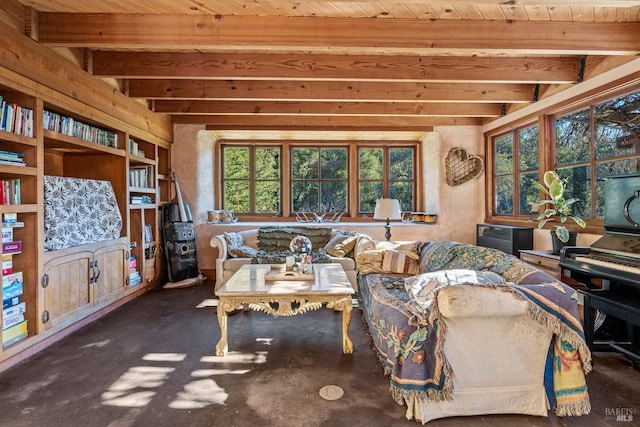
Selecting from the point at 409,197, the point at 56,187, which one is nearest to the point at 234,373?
the point at 56,187

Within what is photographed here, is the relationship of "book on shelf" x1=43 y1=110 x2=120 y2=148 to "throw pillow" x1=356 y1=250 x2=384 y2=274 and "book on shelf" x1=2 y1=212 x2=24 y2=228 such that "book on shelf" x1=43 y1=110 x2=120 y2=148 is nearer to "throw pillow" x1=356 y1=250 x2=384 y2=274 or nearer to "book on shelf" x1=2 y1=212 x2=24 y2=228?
"book on shelf" x1=2 y1=212 x2=24 y2=228

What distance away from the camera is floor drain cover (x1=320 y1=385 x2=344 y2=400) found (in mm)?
1861

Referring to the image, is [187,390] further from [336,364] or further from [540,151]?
[540,151]

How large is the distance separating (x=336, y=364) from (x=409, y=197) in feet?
12.0

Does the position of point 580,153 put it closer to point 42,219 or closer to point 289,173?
point 289,173

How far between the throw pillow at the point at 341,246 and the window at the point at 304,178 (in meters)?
1.18

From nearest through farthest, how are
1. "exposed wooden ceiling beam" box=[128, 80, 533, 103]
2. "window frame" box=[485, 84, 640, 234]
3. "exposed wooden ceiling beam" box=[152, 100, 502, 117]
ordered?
"window frame" box=[485, 84, 640, 234] < "exposed wooden ceiling beam" box=[128, 80, 533, 103] < "exposed wooden ceiling beam" box=[152, 100, 502, 117]

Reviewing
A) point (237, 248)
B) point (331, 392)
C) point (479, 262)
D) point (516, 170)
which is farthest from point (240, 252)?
point (516, 170)

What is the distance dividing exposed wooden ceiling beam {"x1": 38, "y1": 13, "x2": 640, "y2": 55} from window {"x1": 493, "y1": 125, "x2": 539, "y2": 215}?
1.58 metres

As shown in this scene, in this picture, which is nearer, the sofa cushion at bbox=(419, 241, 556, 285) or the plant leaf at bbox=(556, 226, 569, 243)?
the sofa cushion at bbox=(419, 241, 556, 285)

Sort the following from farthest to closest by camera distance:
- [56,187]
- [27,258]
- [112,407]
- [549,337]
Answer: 1. [56,187]
2. [27,258]
3. [112,407]
4. [549,337]

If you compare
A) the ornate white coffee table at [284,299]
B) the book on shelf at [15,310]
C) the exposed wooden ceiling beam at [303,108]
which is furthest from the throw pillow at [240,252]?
the book on shelf at [15,310]

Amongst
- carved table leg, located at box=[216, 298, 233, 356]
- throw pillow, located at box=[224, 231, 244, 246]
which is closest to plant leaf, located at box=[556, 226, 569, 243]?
carved table leg, located at box=[216, 298, 233, 356]

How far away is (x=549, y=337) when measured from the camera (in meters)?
1.63
